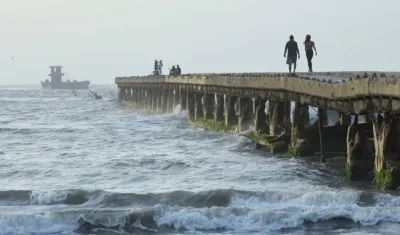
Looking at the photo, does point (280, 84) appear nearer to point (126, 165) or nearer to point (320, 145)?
point (320, 145)

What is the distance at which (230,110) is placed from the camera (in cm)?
3591

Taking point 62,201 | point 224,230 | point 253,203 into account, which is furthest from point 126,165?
point 224,230

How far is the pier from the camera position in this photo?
58.4ft

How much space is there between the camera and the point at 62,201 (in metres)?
18.9

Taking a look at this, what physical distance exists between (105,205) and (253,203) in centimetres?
308

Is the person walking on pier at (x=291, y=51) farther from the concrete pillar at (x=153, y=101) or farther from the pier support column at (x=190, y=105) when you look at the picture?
the concrete pillar at (x=153, y=101)

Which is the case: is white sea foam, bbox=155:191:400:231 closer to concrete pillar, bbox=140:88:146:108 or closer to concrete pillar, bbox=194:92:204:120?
concrete pillar, bbox=194:92:204:120

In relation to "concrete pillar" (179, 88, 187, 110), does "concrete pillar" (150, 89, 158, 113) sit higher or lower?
lower

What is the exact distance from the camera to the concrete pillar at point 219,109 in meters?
38.2

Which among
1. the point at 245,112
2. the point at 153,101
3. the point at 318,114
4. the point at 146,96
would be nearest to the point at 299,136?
the point at 318,114

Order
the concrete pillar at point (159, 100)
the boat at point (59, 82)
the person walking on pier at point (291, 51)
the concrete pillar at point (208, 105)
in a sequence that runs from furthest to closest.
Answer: the boat at point (59, 82)
the concrete pillar at point (159, 100)
the concrete pillar at point (208, 105)
the person walking on pier at point (291, 51)

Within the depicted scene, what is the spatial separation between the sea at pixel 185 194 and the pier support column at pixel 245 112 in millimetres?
1813

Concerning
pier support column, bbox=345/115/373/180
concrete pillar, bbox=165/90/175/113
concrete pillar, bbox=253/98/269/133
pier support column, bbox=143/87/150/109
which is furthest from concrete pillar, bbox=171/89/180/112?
pier support column, bbox=345/115/373/180

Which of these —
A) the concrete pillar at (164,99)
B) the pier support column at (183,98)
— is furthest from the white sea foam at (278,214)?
the concrete pillar at (164,99)
